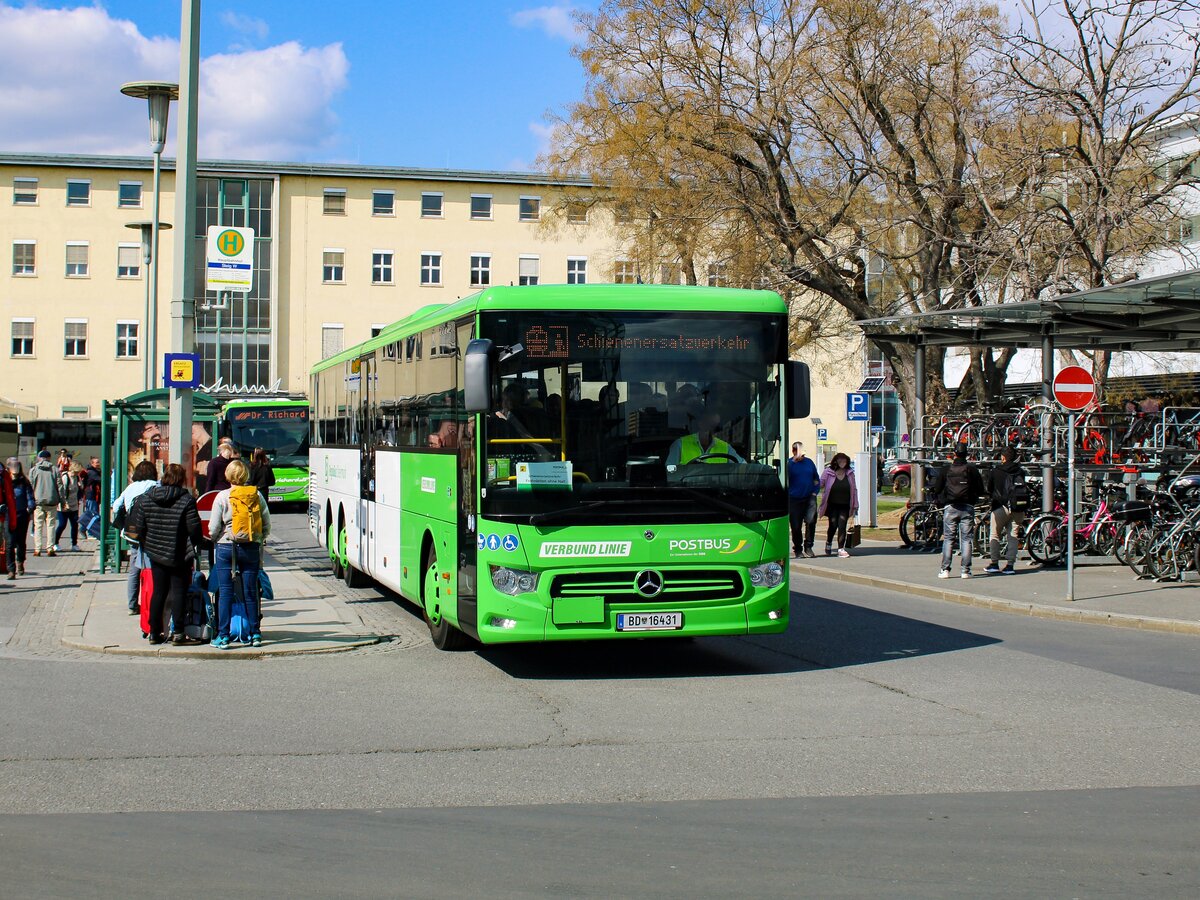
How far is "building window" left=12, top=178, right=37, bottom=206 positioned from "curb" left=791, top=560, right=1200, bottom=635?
2320 inches

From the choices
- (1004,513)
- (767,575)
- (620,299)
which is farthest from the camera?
(1004,513)

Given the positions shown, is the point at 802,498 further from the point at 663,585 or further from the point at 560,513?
the point at 560,513

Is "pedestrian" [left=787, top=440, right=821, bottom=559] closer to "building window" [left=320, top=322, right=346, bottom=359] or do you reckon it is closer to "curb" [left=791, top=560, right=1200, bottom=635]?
"curb" [left=791, top=560, right=1200, bottom=635]

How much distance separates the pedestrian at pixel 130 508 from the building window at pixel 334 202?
189 feet

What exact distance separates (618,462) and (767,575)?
156cm

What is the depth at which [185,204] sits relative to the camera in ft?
49.6

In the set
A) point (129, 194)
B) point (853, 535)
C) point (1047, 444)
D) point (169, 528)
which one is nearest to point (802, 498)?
point (853, 535)

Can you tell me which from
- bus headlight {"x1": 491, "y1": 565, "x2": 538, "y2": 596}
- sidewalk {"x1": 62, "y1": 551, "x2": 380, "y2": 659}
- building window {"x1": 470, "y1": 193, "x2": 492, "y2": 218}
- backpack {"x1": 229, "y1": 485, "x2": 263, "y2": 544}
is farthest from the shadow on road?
building window {"x1": 470, "y1": 193, "x2": 492, "y2": 218}

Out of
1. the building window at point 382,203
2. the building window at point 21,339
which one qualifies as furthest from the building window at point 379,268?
the building window at point 21,339

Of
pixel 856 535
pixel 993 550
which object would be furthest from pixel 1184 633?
pixel 856 535

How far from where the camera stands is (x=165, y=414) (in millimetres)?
20281

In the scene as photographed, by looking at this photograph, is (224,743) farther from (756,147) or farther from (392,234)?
(392,234)

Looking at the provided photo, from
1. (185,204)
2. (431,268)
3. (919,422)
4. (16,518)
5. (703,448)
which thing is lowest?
(16,518)

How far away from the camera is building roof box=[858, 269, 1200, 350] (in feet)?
56.3
